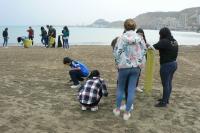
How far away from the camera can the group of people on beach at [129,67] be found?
6812 millimetres

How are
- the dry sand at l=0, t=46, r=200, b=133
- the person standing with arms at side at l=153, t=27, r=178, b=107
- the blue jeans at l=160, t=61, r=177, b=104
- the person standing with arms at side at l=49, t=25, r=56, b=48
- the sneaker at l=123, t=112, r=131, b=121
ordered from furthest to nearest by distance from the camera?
the person standing with arms at side at l=49, t=25, r=56, b=48 → the blue jeans at l=160, t=61, r=177, b=104 → the person standing with arms at side at l=153, t=27, r=178, b=107 → the sneaker at l=123, t=112, r=131, b=121 → the dry sand at l=0, t=46, r=200, b=133

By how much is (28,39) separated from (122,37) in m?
20.6

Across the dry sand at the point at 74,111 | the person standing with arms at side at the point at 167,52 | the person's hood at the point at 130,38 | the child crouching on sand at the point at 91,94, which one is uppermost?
the person's hood at the point at 130,38

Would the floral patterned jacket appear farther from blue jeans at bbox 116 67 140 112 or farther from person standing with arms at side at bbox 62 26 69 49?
person standing with arms at side at bbox 62 26 69 49

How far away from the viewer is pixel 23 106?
7.80m

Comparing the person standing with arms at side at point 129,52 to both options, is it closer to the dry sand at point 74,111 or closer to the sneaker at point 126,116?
the sneaker at point 126,116

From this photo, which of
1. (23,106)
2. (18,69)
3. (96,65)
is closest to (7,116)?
(23,106)

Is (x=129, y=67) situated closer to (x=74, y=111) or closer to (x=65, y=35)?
(x=74, y=111)

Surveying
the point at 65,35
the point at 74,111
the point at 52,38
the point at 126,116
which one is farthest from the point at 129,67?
the point at 52,38

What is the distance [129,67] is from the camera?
6.83 metres

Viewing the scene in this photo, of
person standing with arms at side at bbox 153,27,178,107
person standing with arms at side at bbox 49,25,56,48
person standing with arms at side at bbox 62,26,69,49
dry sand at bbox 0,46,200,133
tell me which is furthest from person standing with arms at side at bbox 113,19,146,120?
person standing with arms at side at bbox 49,25,56,48

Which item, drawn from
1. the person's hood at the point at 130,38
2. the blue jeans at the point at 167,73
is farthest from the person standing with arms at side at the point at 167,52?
the person's hood at the point at 130,38

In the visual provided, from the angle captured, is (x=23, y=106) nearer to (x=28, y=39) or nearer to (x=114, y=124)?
(x=114, y=124)

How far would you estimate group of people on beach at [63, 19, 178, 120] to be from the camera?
6.81 metres
